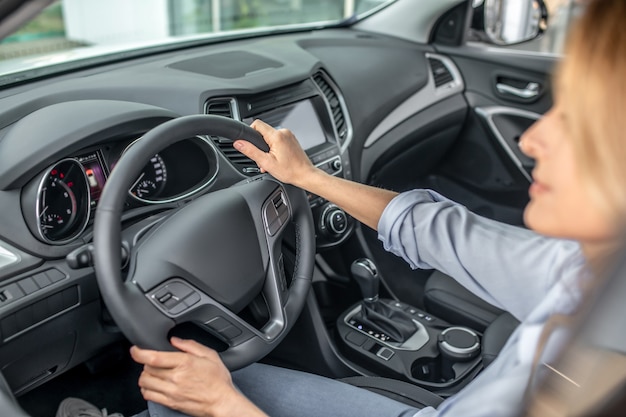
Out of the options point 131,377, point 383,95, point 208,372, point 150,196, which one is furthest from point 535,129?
point 383,95

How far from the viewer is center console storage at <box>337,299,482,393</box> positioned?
175 centimetres

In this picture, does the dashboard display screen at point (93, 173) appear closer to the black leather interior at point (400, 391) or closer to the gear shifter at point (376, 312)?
the black leather interior at point (400, 391)

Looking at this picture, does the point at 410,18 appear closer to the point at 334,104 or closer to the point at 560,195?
the point at 334,104

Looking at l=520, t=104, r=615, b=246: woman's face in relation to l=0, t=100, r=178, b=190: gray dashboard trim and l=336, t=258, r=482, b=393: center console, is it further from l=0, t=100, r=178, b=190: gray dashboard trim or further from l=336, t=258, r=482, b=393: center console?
l=336, t=258, r=482, b=393: center console

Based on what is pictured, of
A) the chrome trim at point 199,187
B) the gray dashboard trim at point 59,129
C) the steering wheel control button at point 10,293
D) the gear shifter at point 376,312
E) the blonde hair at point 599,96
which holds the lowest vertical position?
the gear shifter at point 376,312

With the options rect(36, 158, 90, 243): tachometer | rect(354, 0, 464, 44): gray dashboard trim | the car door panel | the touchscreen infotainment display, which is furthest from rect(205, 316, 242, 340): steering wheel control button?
rect(354, 0, 464, 44): gray dashboard trim

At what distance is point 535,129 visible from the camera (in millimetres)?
852

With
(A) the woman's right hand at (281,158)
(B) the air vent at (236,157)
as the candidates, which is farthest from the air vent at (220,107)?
(A) the woman's right hand at (281,158)

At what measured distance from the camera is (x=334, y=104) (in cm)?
210

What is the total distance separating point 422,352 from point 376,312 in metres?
0.18

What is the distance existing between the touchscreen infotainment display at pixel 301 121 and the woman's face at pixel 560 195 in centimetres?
110

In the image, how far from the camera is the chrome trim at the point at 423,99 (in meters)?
2.28

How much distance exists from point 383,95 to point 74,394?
130cm

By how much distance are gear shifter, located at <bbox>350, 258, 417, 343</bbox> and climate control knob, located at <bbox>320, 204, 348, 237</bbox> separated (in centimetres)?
11
